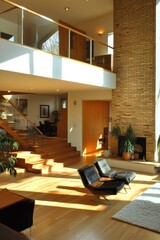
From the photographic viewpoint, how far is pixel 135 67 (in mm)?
8234

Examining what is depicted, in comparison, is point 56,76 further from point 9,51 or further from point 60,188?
point 60,188

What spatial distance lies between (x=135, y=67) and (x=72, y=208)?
5564 millimetres

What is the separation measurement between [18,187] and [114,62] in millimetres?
5633

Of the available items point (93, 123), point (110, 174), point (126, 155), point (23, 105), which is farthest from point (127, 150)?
point (23, 105)

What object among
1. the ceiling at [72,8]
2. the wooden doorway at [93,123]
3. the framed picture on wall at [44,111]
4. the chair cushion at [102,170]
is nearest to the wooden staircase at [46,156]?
the wooden doorway at [93,123]

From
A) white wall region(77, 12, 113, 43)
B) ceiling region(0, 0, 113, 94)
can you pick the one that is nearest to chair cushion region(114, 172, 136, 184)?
ceiling region(0, 0, 113, 94)

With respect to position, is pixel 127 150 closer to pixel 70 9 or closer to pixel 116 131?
pixel 116 131

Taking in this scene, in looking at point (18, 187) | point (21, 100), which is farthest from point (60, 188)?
point (21, 100)

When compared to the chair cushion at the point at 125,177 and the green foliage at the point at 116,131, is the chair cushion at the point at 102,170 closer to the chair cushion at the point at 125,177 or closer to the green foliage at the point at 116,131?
the chair cushion at the point at 125,177

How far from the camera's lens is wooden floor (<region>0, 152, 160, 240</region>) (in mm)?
3630

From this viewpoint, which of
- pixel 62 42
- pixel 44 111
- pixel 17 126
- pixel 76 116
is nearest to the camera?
pixel 62 42

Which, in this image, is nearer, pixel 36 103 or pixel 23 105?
pixel 23 105

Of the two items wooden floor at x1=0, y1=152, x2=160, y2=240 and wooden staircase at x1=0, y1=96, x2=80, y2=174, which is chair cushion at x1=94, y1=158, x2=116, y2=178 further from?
wooden staircase at x1=0, y1=96, x2=80, y2=174

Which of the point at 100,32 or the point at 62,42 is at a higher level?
the point at 100,32
